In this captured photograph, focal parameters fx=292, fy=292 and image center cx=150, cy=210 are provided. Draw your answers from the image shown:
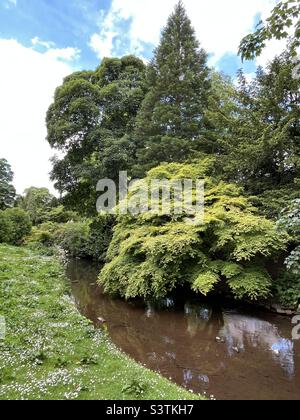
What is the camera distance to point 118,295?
34.7 ft

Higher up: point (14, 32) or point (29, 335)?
point (14, 32)

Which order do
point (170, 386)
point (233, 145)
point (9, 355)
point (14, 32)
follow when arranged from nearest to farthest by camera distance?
point (170, 386), point (9, 355), point (14, 32), point (233, 145)

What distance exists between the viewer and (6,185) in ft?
96.8

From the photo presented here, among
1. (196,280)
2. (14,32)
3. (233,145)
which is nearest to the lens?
(14,32)

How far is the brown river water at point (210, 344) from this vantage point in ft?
16.1

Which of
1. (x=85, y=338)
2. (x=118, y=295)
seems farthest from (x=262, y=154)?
(x=85, y=338)

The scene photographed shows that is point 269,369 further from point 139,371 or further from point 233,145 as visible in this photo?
point 233,145

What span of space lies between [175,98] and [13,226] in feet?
48.2

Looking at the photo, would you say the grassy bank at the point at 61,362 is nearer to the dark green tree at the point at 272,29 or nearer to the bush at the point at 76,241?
the dark green tree at the point at 272,29

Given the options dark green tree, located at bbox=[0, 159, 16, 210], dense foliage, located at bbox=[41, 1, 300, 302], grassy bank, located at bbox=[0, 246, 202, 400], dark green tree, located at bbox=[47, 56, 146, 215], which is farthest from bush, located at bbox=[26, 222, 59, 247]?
grassy bank, located at bbox=[0, 246, 202, 400]

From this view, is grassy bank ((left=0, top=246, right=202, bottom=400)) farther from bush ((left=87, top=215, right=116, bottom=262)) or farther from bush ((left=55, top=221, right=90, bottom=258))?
bush ((left=55, top=221, right=90, bottom=258))

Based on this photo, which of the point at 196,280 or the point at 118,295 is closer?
the point at 196,280

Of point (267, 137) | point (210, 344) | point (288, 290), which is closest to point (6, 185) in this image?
point (267, 137)
